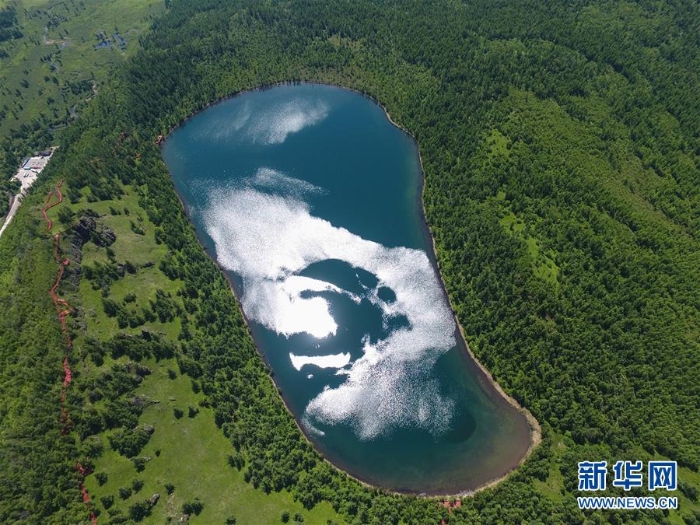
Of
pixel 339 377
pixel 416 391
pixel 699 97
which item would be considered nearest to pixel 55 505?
pixel 339 377

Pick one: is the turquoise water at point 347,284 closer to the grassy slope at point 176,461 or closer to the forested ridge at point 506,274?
the forested ridge at point 506,274

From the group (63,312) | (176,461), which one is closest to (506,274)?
(176,461)

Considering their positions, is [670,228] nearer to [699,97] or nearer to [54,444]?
[699,97]

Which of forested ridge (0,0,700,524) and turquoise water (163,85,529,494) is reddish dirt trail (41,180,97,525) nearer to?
forested ridge (0,0,700,524)

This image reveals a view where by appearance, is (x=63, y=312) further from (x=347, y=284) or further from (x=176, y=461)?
(x=347, y=284)

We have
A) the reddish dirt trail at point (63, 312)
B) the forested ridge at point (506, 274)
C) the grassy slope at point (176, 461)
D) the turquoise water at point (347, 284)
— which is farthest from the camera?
the turquoise water at point (347, 284)

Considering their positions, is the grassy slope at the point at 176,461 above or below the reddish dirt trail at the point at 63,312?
below

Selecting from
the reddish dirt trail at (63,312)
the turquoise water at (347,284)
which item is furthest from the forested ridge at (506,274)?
the turquoise water at (347,284)
